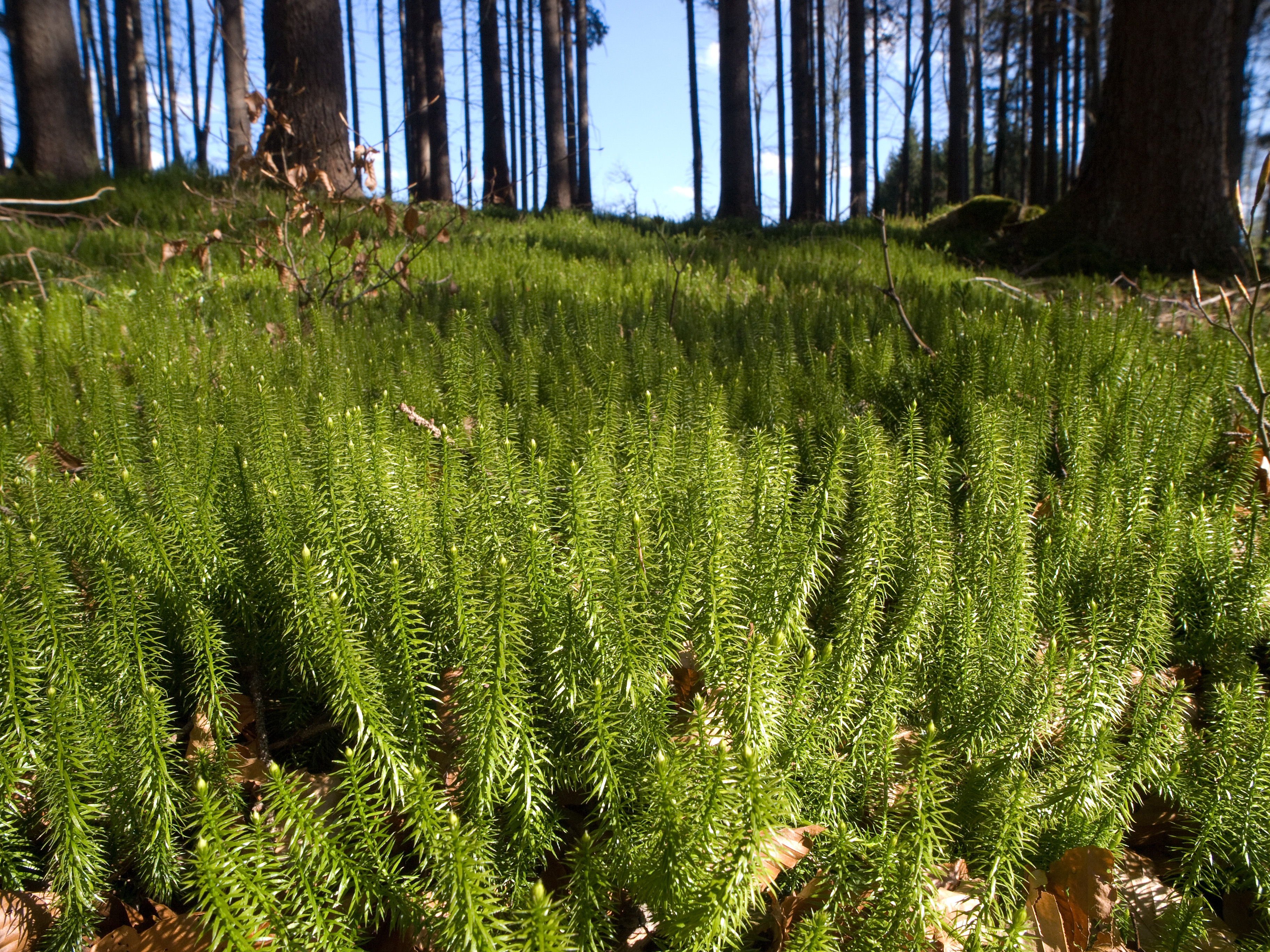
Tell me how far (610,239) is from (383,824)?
767cm

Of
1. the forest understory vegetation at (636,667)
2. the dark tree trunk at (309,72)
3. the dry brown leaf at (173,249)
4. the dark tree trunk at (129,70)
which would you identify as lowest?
the forest understory vegetation at (636,667)

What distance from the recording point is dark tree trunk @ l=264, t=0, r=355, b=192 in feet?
27.8

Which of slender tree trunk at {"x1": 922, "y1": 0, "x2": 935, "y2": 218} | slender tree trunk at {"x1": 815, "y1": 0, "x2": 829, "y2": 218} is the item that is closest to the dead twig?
slender tree trunk at {"x1": 922, "y1": 0, "x2": 935, "y2": 218}

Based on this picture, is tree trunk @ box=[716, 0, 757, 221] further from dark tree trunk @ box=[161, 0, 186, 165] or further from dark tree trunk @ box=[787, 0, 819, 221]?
dark tree trunk @ box=[161, 0, 186, 165]

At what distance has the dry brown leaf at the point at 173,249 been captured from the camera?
16.7 feet

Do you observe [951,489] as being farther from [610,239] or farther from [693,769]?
[610,239]

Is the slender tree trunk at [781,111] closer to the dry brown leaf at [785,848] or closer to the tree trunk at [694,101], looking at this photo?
the tree trunk at [694,101]

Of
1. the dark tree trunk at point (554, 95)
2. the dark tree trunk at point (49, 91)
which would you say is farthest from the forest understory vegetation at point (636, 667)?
the dark tree trunk at point (554, 95)

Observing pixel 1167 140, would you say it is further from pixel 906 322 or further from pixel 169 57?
pixel 169 57

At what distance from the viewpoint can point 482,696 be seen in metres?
1.47

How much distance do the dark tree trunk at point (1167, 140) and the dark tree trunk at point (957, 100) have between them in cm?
1284

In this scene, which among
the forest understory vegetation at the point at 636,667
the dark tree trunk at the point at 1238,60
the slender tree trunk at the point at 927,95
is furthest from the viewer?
the slender tree trunk at the point at 927,95

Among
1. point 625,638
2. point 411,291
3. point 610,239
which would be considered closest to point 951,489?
point 625,638

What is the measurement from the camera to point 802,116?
1798cm
